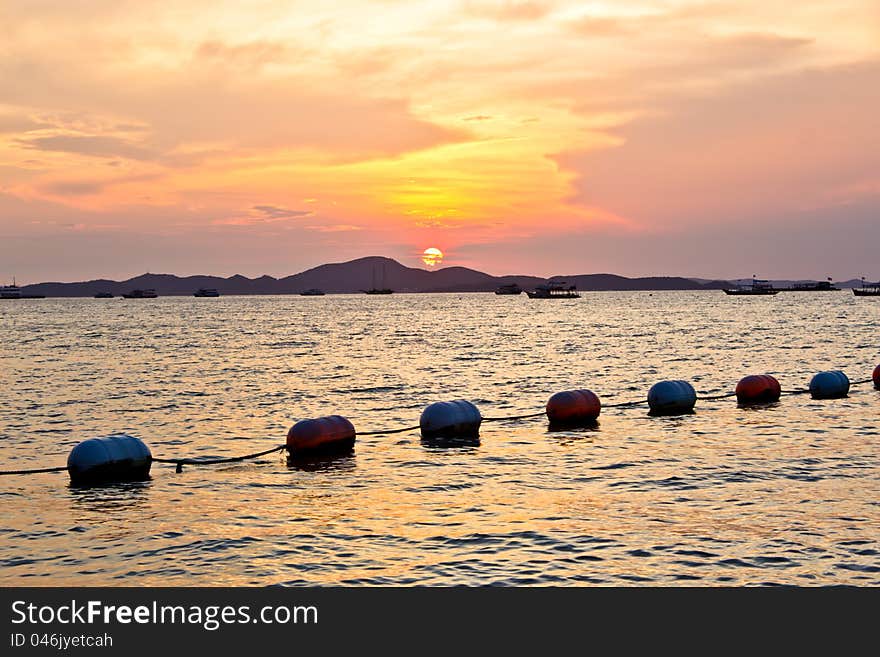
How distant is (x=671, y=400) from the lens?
38344 mm

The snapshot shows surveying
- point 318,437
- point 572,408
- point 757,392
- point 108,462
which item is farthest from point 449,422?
point 757,392

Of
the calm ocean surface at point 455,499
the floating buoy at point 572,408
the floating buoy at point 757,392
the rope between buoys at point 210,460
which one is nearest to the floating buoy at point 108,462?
the calm ocean surface at point 455,499

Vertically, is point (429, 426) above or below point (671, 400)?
below

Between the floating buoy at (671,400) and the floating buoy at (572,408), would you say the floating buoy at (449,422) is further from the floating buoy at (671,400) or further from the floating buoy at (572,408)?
the floating buoy at (671,400)

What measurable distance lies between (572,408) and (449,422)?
19.3 ft

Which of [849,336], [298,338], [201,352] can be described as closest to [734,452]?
[201,352]

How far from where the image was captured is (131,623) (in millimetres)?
12289

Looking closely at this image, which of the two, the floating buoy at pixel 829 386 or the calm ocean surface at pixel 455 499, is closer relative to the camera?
the calm ocean surface at pixel 455 499

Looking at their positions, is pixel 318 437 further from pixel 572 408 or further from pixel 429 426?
pixel 572 408

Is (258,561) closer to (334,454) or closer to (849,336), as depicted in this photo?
(334,454)

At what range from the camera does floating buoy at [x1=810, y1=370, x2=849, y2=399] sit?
43.1 m

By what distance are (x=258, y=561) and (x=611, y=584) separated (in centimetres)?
690

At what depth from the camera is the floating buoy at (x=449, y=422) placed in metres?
32.6

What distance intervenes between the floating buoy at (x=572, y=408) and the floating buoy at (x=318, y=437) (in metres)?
9.66
